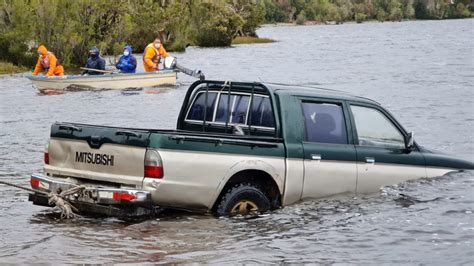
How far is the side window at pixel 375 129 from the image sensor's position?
35.3ft

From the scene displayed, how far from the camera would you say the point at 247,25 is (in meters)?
91.6

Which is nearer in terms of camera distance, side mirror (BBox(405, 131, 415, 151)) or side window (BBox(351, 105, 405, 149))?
side window (BBox(351, 105, 405, 149))

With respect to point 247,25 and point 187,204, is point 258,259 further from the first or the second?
point 247,25

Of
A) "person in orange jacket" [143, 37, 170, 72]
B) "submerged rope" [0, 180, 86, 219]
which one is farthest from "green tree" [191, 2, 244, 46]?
"submerged rope" [0, 180, 86, 219]

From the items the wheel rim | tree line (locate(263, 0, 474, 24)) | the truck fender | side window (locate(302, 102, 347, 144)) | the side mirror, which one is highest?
tree line (locate(263, 0, 474, 24))

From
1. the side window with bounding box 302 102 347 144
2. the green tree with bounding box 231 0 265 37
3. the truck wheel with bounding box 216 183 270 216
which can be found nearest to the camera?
the truck wheel with bounding box 216 183 270 216

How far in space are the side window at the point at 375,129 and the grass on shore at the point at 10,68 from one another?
1386 inches

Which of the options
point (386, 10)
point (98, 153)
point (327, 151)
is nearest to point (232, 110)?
point (327, 151)

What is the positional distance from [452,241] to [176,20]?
60.4 meters

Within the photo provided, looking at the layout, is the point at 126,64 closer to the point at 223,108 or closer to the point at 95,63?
the point at 95,63

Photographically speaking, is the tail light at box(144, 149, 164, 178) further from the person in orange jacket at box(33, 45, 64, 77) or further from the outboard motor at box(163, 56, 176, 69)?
the person in orange jacket at box(33, 45, 64, 77)

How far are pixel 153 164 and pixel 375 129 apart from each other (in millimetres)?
2941

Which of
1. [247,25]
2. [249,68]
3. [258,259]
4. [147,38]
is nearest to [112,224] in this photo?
[258,259]

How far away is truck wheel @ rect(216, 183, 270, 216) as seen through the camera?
32.5 ft
